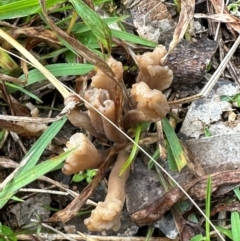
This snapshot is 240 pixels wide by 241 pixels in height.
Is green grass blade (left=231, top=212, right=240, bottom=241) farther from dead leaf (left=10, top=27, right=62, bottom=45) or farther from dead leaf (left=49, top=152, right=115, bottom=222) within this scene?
dead leaf (left=10, top=27, right=62, bottom=45)

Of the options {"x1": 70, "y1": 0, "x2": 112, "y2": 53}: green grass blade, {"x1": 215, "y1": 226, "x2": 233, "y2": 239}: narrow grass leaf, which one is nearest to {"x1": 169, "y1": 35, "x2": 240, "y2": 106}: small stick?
{"x1": 70, "y1": 0, "x2": 112, "y2": 53}: green grass blade

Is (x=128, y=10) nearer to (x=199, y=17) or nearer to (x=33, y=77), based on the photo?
(x=199, y=17)

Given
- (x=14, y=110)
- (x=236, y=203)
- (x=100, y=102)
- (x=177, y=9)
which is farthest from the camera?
(x=177, y=9)

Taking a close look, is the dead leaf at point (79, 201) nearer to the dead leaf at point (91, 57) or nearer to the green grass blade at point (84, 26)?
the dead leaf at point (91, 57)

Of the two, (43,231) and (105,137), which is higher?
(105,137)

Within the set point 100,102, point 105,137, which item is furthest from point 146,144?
point 100,102

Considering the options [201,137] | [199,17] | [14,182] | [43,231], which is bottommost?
[43,231]
